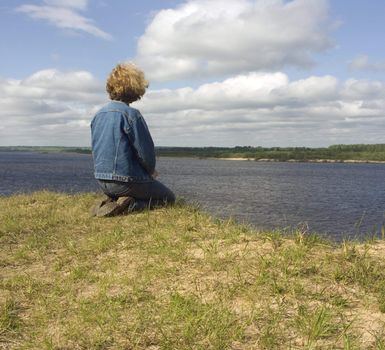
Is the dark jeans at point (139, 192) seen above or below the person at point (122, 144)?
below

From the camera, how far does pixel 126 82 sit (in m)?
8.45

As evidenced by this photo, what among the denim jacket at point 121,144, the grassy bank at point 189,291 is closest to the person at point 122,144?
the denim jacket at point 121,144

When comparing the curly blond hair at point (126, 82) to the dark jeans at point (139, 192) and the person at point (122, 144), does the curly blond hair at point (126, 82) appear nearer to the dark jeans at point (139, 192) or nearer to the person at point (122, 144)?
the person at point (122, 144)

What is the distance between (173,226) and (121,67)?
3695 mm

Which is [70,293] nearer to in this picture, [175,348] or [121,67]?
[175,348]

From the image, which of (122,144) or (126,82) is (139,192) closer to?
(122,144)

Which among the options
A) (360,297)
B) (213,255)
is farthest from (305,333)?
(213,255)

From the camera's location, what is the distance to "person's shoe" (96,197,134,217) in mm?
8469

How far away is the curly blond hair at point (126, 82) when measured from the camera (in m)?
8.44

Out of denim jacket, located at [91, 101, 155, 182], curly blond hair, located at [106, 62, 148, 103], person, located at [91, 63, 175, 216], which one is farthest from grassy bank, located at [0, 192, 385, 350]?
curly blond hair, located at [106, 62, 148, 103]

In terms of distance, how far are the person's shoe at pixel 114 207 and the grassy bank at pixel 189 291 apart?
4.26ft

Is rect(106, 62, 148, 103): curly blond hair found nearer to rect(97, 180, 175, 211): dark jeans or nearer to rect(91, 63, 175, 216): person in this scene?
rect(91, 63, 175, 216): person

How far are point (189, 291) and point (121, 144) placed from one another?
460 cm

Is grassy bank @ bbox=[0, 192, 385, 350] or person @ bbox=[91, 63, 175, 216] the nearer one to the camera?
grassy bank @ bbox=[0, 192, 385, 350]
